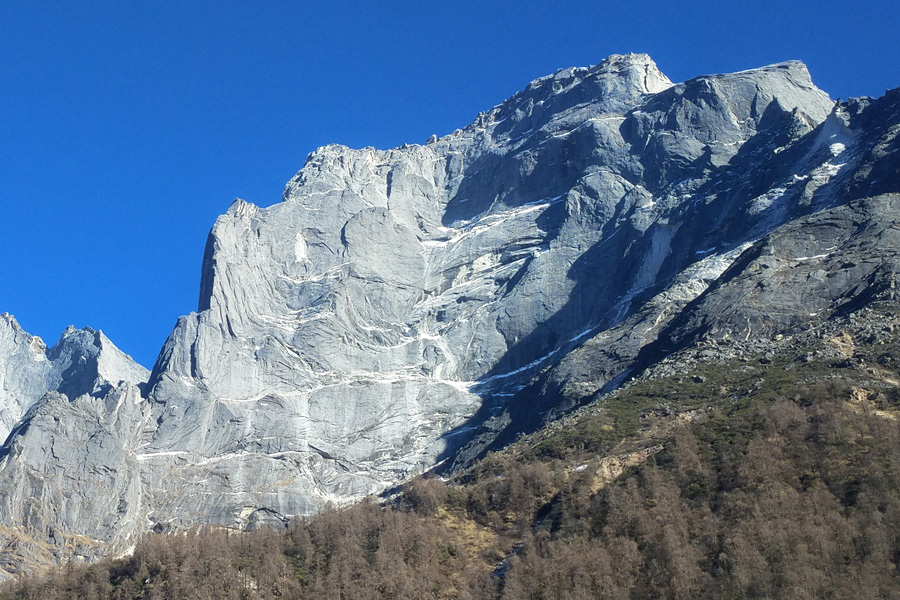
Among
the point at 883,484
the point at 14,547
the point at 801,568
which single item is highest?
the point at 14,547

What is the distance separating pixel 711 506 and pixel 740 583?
16135 mm

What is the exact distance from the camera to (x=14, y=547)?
181125 mm

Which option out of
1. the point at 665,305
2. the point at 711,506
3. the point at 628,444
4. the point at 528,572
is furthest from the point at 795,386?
the point at 665,305

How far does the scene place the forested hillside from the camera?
86562 millimetres

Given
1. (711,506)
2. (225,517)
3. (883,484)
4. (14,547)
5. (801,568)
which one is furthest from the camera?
(225,517)

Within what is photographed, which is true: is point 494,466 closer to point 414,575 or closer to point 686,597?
point 414,575

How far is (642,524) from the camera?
319 feet

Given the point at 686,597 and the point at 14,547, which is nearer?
the point at 686,597

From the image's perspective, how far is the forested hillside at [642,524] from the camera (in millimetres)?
86562

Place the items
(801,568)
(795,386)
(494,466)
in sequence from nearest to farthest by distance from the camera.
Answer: (801,568)
(795,386)
(494,466)

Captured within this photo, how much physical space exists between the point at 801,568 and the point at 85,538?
14131 cm

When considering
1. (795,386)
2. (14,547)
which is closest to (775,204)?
(795,386)

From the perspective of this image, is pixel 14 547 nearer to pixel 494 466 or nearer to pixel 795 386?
pixel 494 466

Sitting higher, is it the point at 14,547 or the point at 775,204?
the point at 775,204
